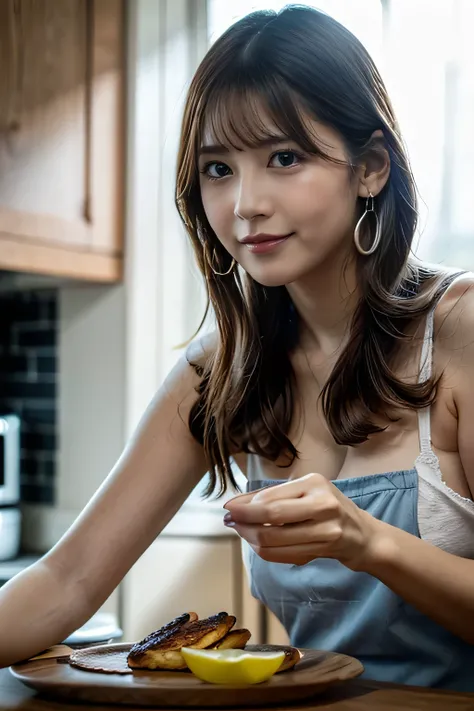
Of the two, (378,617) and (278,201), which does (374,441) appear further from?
(278,201)

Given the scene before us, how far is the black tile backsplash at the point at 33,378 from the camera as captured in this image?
2.58 meters

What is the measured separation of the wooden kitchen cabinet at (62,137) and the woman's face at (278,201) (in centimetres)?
103

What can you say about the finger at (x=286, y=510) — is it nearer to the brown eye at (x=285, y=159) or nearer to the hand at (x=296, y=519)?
the hand at (x=296, y=519)

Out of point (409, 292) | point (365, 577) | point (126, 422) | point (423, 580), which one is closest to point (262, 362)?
point (409, 292)

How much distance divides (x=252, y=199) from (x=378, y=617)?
1.77ft

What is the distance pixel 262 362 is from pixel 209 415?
4.7 inches

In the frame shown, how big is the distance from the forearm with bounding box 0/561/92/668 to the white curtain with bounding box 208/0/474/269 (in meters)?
1.27

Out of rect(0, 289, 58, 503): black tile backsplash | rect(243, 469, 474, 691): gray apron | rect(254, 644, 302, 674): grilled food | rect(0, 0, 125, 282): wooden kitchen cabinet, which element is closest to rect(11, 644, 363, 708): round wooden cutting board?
rect(254, 644, 302, 674): grilled food

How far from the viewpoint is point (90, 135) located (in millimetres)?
2359

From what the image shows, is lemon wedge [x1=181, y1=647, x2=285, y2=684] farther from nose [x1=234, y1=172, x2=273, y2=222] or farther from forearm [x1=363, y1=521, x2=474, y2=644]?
nose [x1=234, y1=172, x2=273, y2=222]

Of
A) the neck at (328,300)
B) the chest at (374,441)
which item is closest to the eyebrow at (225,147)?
the neck at (328,300)

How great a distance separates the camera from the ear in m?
1.25

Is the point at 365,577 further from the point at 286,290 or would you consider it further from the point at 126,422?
the point at 126,422

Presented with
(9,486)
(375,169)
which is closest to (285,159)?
(375,169)
